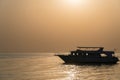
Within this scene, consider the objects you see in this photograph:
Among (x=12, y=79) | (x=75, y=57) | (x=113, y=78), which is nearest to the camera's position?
(x=12, y=79)

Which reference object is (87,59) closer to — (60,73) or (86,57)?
(86,57)

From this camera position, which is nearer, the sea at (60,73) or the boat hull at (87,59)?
the sea at (60,73)

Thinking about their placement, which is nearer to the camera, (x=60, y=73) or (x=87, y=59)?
(x=60, y=73)

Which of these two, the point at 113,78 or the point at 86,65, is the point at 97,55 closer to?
the point at 86,65

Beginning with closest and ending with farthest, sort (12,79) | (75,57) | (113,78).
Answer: (12,79)
(113,78)
(75,57)

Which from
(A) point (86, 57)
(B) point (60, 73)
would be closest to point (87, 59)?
(A) point (86, 57)

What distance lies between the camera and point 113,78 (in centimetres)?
8150

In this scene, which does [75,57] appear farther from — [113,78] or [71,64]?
[113,78]

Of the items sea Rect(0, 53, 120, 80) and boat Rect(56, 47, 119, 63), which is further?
boat Rect(56, 47, 119, 63)

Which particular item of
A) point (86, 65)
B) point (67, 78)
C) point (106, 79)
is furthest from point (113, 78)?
point (86, 65)

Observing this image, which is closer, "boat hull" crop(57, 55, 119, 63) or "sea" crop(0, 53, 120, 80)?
"sea" crop(0, 53, 120, 80)

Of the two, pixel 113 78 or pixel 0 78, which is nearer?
pixel 0 78

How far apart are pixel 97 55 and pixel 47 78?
44.6 meters

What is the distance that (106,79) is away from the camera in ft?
258
